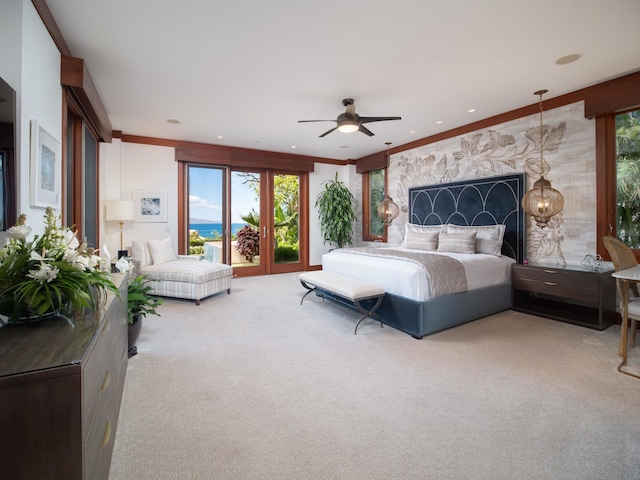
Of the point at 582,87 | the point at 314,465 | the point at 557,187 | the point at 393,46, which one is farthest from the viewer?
the point at 557,187

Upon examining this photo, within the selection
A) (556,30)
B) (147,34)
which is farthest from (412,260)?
(147,34)

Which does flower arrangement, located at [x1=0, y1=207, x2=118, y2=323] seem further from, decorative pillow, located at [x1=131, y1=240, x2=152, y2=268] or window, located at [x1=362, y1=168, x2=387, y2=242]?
window, located at [x1=362, y1=168, x2=387, y2=242]

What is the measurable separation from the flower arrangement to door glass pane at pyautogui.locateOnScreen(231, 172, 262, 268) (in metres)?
5.26

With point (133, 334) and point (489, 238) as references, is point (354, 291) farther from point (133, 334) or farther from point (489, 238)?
point (489, 238)

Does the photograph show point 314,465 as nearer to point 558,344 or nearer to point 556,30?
point 558,344

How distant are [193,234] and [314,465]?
5462 mm

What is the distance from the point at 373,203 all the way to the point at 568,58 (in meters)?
4.51

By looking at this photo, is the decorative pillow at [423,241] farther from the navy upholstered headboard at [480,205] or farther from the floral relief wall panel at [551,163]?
the floral relief wall panel at [551,163]

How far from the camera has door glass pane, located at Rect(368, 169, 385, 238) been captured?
7.07 metres

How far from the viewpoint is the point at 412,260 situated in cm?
353

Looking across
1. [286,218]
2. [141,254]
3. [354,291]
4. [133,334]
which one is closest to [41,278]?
[133,334]

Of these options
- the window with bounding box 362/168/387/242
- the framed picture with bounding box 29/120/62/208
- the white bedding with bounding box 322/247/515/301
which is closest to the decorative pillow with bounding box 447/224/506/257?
the white bedding with bounding box 322/247/515/301

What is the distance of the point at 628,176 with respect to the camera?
3.51 meters

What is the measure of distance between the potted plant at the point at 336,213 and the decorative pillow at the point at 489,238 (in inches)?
117
